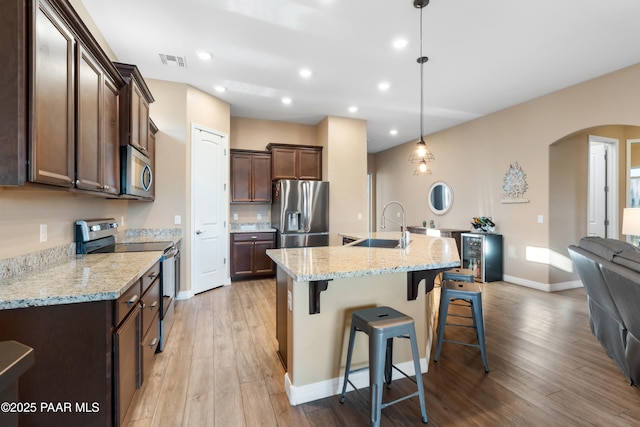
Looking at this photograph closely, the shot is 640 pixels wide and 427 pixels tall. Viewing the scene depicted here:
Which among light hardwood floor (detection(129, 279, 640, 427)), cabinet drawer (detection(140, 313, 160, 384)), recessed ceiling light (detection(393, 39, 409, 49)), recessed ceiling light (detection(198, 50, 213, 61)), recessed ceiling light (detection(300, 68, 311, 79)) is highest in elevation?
recessed ceiling light (detection(300, 68, 311, 79))

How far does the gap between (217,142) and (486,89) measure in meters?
4.10

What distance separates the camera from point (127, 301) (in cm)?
158

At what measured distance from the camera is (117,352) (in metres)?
1.42

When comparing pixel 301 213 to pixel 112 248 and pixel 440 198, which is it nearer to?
pixel 112 248

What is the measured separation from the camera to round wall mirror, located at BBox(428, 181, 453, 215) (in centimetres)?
621

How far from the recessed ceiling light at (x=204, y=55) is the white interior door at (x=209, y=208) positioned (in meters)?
1.08

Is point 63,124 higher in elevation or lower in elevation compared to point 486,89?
lower

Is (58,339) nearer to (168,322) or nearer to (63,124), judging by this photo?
(63,124)

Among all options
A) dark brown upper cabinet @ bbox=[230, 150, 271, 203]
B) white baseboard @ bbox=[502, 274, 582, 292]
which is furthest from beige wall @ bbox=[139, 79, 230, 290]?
white baseboard @ bbox=[502, 274, 582, 292]

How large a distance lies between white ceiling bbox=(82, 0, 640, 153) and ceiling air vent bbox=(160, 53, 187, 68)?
6cm

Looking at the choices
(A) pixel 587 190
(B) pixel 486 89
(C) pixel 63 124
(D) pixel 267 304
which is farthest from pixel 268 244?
Result: (A) pixel 587 190

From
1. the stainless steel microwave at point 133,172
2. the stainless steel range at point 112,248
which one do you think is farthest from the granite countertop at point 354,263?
the stainless steel microwave at point 133,172

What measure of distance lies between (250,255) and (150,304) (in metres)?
2.99

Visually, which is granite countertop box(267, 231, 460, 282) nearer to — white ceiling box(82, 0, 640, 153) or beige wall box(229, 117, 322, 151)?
white ceiling box(82, 0, 640, 153)
